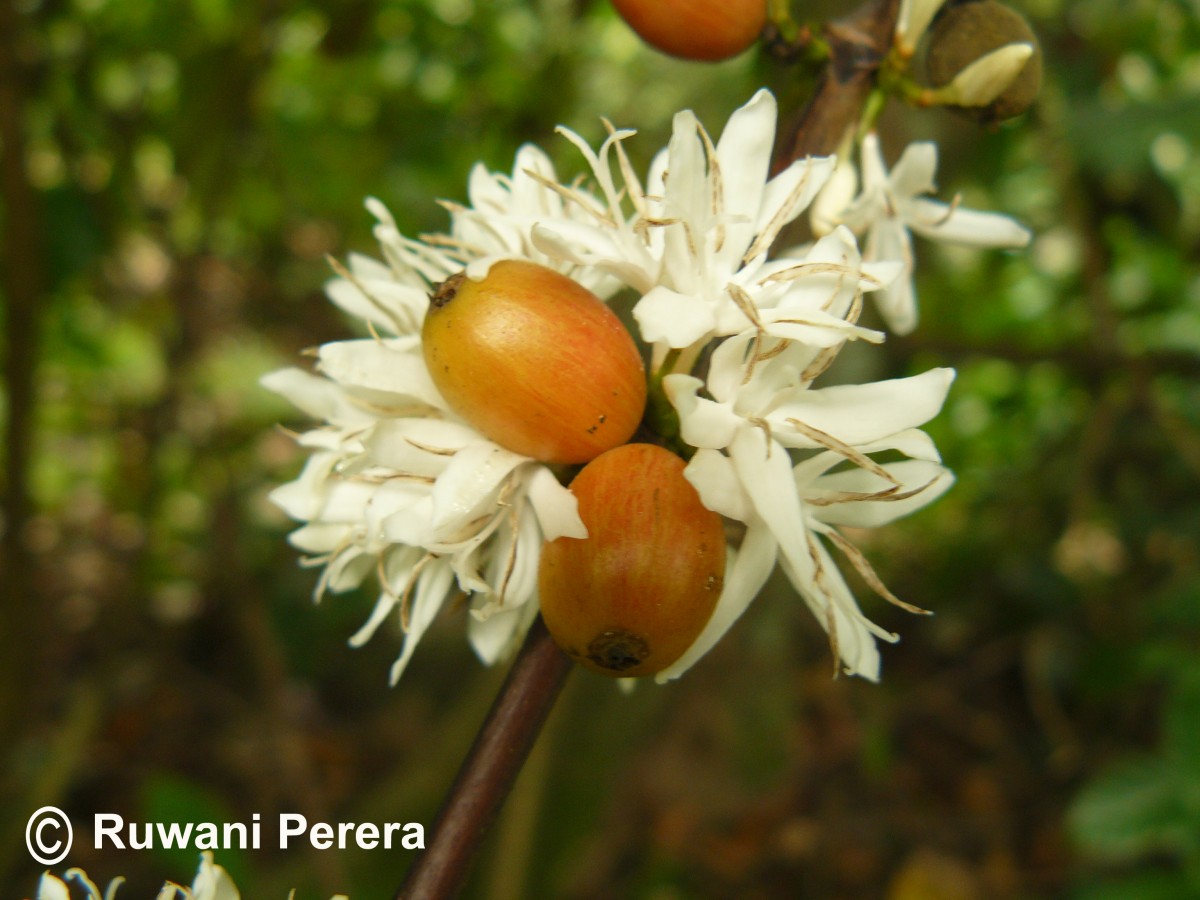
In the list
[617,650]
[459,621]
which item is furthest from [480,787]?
[459,621]

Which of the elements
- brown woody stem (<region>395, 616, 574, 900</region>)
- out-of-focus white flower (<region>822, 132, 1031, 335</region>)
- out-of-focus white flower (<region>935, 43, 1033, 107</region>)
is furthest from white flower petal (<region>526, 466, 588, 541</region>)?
out-of-focus white flower (<region>935, 43, 1033, 107</region>)

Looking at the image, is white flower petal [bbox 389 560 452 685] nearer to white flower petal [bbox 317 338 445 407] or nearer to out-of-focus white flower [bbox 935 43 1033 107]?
white flower petal [bbox 317 338 445 407]

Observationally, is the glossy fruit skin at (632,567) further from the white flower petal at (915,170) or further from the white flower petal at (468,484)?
the white flower petal at (915,170)

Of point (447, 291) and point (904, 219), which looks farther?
point (904, 219)

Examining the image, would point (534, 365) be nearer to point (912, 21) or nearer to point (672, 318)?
point (672, 318)


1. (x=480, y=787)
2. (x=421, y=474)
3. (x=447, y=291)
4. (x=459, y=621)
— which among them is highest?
(x=447, y=291)

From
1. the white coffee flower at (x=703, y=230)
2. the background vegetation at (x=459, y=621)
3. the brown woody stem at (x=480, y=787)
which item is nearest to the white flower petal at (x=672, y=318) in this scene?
the white coffee flower at (x=703, y=230)

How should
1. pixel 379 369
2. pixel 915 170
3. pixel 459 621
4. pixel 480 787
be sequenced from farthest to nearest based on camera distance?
1. pixel 459 621
2. pixel 915 170
3. pixel 379 369
4. pixel 480 787
